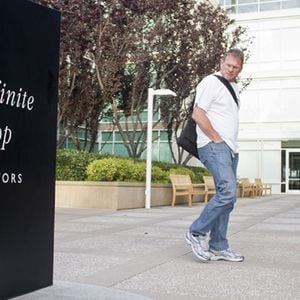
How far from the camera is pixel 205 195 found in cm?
1842

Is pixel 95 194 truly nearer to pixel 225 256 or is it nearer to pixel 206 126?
pixel 225 256

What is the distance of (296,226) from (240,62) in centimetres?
508

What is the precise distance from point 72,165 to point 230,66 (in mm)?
9260

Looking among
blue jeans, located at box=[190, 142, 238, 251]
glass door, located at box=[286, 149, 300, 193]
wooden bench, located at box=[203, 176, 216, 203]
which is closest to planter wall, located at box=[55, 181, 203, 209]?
wooden bench, located at box=[203, 176, 216, 203]

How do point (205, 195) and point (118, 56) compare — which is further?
point (205, 195)

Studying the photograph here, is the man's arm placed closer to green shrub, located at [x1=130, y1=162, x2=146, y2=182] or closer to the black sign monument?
the black sign monument

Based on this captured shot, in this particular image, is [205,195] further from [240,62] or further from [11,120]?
[11,120]

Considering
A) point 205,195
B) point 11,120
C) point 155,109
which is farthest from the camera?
point 155,109

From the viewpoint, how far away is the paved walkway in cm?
422

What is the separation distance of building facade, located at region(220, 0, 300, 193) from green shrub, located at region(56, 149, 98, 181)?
21.0 metres

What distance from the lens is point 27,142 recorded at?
11.0 ft

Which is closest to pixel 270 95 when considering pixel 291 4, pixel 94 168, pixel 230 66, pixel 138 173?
pixel 291 4

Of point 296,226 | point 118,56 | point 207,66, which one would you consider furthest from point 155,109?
point 296,226

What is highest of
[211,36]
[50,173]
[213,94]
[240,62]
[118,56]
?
[211,36]
